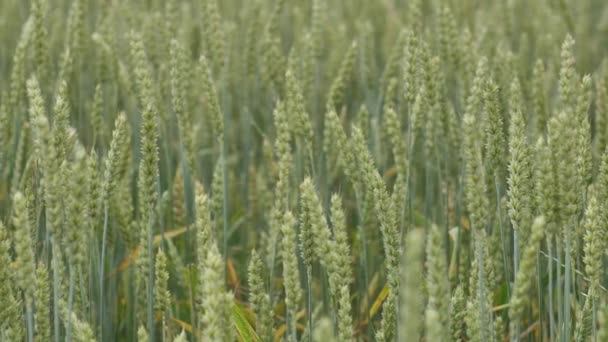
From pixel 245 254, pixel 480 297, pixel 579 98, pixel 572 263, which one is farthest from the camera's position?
pixel 245 254

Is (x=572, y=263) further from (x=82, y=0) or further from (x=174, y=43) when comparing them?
(x=82, y=0)

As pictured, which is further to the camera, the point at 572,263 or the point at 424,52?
the point at 424,52

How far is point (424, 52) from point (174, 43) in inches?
22.6

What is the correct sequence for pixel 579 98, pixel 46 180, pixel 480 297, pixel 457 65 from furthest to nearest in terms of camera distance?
pixel 457 65 < pixel 579 98 < pixel 480 297 < pixel 46 180

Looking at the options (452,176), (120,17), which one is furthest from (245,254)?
(120,17)

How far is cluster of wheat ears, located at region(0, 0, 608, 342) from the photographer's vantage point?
1425mm

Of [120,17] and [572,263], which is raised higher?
[120,17]

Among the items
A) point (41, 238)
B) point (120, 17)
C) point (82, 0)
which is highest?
point (120, 17)

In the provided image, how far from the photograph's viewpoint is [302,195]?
4.85 ft

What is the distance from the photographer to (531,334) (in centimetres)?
203

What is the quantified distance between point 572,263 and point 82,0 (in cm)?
150

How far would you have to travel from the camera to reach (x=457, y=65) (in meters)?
2.42

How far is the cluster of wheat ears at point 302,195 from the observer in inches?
56.1

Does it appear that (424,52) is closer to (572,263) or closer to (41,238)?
(572,263)
